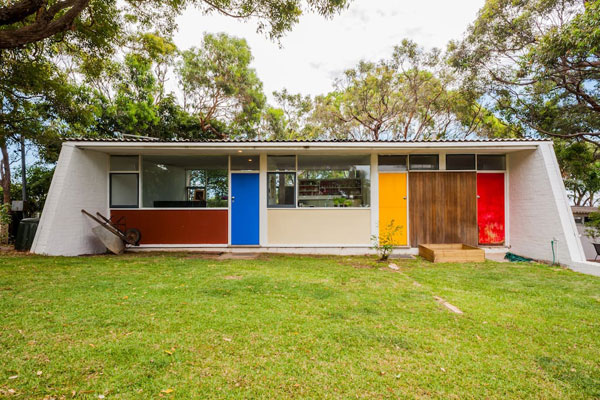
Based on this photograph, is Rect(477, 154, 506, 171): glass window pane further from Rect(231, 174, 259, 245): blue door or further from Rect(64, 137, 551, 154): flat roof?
Rect(231, 174, 259, 245): blue door

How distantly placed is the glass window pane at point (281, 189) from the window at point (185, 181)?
1.20m

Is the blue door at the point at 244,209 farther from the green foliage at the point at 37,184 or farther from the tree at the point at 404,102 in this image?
the tree at the point at 404,102

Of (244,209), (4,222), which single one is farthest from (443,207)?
(4,222)

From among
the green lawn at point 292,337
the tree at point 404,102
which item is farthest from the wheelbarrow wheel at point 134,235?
the tree at point 404,102

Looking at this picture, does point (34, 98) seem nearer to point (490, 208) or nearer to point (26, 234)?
point (26, 234)

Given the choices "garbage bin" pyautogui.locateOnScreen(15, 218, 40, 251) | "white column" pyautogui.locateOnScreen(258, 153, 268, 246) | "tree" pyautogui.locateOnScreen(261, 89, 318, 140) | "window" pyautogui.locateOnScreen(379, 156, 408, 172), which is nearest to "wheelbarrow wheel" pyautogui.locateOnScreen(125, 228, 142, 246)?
"garbage bin" pyautogui.locateOnScreen(15, 218, 40, 251)

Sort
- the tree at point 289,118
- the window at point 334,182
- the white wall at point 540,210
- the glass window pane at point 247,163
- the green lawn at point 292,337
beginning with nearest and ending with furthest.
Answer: the green lawn at point 292,337 → the white wall at point 540,210 → the window at point 334,182 → the glass window pane at point 247,163 → the tree at point 289,118

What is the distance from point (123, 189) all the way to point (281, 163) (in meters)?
4.39

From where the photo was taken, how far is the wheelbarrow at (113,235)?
23.9 feet

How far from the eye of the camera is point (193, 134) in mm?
15453

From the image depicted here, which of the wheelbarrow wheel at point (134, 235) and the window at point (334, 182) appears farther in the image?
the window at point (334, 182)

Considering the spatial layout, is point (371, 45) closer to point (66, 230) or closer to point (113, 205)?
point (113, 205)

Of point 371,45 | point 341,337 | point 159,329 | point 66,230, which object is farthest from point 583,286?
point 371,45

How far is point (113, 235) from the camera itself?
755cm
